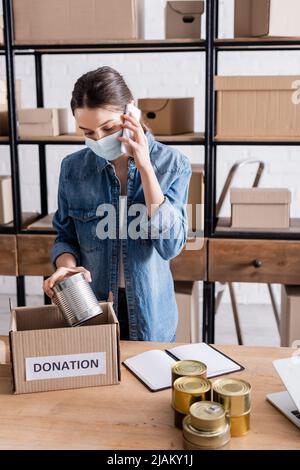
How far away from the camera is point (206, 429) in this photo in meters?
0.96

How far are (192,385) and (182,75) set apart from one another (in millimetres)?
2880

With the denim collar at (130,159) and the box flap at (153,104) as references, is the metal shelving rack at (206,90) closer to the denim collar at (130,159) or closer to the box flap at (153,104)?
the box flap at (153,104)

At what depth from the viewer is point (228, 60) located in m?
3.63

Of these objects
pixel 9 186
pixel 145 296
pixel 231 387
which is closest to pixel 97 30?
pixel 9 186

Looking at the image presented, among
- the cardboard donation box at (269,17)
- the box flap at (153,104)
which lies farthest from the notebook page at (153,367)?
the cardboard donation box at (269,17)

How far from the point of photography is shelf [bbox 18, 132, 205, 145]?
2623 mm

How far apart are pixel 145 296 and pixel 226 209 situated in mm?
2092

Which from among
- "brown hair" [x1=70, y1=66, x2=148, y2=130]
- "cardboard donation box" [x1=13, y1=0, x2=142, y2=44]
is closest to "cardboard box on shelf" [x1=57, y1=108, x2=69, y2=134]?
"cardboard donation box" [x1=13, y1=0, x2=142, y2=44]

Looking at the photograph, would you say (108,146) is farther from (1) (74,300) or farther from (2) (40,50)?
(2) (40,50)

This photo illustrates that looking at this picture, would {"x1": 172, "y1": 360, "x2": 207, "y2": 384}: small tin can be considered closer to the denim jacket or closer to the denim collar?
the denim jacket

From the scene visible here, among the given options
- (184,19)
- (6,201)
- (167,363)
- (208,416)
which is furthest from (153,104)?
(208,416)
